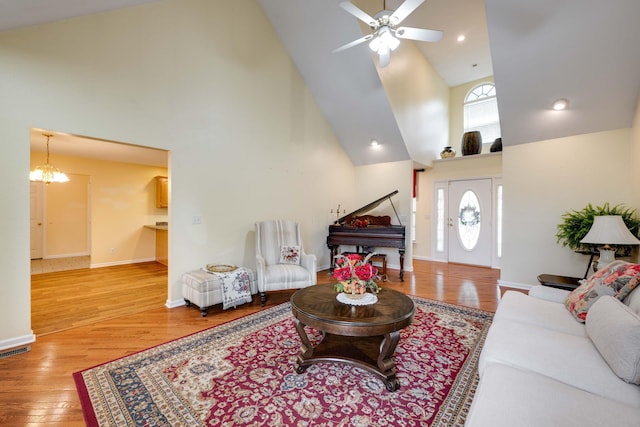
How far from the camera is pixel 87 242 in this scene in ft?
22.2

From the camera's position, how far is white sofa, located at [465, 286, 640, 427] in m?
1.08

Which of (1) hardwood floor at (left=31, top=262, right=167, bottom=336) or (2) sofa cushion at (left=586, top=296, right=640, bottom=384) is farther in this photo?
(1) hardwood floor at (left=31, top=262, right=167, bottom=336)

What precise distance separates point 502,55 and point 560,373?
12.0 ft

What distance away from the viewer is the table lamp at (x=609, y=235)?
9.33 feet

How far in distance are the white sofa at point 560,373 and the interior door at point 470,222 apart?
454cm

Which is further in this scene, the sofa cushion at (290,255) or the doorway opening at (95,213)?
the doorway opening at (95,213)

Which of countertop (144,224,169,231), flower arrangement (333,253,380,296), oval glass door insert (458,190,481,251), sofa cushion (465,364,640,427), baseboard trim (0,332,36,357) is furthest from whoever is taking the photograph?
oval glass door insert (458,190,481,251)

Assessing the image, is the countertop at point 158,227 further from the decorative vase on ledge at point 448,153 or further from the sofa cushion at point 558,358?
the decorative vase on ledge at point 448,153

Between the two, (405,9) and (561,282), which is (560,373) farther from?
(405,9)

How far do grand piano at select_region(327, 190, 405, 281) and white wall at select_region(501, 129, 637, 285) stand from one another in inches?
68.6

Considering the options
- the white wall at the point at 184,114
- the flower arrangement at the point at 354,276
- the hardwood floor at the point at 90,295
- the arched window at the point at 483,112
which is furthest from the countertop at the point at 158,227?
the arched window at the point at 483,112

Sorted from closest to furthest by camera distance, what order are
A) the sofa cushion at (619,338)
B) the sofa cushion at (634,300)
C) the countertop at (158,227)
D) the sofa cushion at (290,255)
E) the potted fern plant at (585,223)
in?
the sofa cushion at (619,338), the sofa cushion at (634,300), the potted fern plant at (585,223), the sofa cushion at (290,255), the countertop at (158,227)

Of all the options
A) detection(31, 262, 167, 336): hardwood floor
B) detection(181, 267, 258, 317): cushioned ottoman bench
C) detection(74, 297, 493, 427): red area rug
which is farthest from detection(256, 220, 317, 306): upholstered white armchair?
detection(31, 262, 167, 336): hardwood floor

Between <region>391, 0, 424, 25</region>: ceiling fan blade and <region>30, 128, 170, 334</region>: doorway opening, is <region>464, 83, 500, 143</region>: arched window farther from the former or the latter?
<region>30, 128, 170, 334</region>: doorway opening
